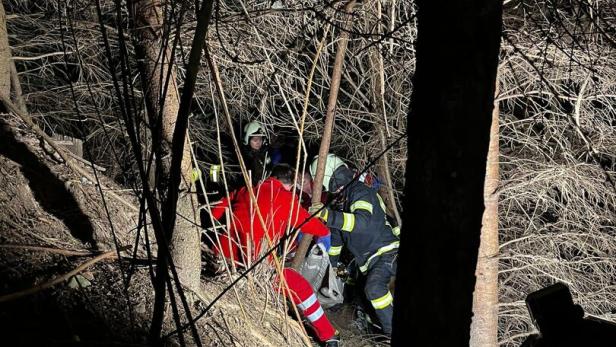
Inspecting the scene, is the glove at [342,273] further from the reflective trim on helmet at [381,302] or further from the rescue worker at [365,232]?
the reflective trim on helmet at [381,302]

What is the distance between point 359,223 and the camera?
289 inches

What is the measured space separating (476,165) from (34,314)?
8.51 ft

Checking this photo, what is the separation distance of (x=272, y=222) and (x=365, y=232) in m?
2.61

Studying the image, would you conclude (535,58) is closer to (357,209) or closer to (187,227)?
(357,209)

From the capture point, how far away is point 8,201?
456 cm

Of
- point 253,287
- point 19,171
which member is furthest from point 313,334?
point 19,171

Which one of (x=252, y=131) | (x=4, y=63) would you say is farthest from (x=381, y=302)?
(x=4, y=63)

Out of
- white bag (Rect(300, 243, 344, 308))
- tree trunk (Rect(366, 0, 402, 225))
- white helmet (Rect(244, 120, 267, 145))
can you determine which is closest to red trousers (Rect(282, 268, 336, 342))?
white bag (Rect(300, 243, 344, 308))

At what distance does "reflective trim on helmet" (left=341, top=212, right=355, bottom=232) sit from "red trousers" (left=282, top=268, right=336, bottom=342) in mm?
951

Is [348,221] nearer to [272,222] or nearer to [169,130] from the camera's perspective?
[272,222]

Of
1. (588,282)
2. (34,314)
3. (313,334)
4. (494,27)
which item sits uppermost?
(494,27)

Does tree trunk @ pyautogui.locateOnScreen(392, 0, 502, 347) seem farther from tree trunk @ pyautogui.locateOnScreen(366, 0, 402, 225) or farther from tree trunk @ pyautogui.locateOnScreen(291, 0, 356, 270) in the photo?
tree trunk @ pyautogui.locateOnScreen(366, 0, 402, 225)

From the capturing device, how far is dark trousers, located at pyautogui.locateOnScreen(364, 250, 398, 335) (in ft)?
25.4

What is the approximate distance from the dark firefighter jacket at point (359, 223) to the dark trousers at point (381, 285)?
10 centimetres
